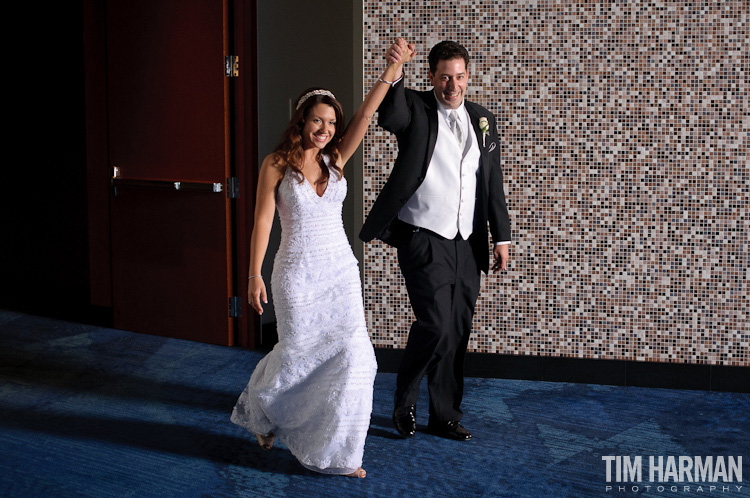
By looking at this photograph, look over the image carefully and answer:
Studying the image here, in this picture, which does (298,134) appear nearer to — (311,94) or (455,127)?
(311,94)

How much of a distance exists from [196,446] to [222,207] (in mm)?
1889

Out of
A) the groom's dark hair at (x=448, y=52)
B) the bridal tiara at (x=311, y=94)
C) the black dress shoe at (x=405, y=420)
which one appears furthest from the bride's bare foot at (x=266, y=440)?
the groom's dark hair at (x=448, y=52)

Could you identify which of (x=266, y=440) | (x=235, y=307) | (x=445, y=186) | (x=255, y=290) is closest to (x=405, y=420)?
(x=266, y=440)

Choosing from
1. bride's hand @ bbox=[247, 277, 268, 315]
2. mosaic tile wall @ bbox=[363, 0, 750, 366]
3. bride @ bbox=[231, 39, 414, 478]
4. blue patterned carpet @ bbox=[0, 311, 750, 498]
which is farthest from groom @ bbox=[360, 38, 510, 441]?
mosaic tile wall @ bbox=[363, 0, 750, 366]

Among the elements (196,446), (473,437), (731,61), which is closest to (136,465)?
(196,446)

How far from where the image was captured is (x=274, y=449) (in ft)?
10.7

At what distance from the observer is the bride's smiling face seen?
2.97 meters

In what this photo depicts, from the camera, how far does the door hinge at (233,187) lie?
15.9 feet

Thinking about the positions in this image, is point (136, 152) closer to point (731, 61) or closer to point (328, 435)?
point (328, 435)

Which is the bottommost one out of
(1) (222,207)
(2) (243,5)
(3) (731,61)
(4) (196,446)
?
(4) (196,446)

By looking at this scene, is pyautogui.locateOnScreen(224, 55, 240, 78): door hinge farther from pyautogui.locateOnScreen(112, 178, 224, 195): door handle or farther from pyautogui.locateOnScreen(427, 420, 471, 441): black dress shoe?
pyautogui.locateOnScreen(427, 420, 471, 441): black dress shoe

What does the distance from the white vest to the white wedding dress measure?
334mm

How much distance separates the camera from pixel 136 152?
5.13 m

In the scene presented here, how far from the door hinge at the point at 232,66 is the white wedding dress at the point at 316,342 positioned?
1940 mm
